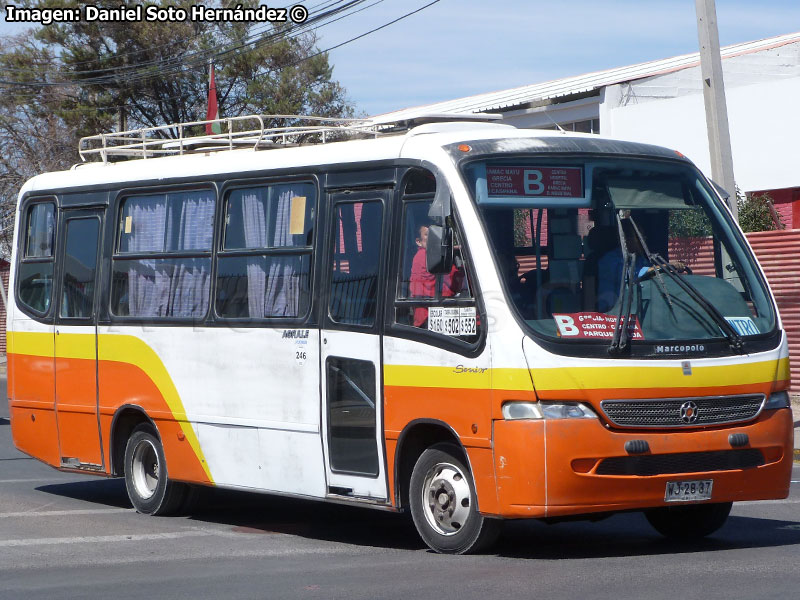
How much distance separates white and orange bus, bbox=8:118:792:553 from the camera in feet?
26.7

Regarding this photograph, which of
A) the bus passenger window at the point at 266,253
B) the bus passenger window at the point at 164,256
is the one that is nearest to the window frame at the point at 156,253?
the bus passenger window at the point at 164,256

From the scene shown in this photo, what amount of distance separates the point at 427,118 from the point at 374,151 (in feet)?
3.48

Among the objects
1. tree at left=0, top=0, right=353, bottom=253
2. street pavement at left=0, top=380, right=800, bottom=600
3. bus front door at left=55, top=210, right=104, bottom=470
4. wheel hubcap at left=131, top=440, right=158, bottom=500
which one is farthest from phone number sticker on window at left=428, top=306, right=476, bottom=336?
tree at left=0, top=0, right=353, bottom=253

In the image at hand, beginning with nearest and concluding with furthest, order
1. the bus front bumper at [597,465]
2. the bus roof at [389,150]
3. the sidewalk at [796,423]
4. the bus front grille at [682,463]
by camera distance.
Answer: the bus front bumper at [597,465] < the bus front grille at [682,463] < the bus roof at [389,150] < the sidewalk at [796,423]

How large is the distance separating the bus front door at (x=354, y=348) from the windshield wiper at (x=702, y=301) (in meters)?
1.85

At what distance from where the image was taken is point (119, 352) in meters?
11.5

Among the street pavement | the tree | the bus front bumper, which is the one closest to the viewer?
the street pavement

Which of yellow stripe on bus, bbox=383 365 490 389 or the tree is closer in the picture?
yellow stripe on bus, bbox=383 365 490 389

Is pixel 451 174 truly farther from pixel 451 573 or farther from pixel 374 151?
pixel 451 573

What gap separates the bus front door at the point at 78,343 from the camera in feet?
39.0

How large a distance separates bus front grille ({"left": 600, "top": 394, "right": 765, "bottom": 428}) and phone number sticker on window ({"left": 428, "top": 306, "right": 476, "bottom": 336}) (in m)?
0.96

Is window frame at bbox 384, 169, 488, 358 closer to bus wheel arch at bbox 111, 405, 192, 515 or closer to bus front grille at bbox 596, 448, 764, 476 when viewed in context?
bus front grille at bbox 596, 448, 764, 476

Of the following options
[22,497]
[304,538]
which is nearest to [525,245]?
[304,538]

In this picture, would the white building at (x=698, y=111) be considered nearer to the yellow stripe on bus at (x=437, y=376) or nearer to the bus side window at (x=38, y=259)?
the bus side window at (x=38, y=259)
